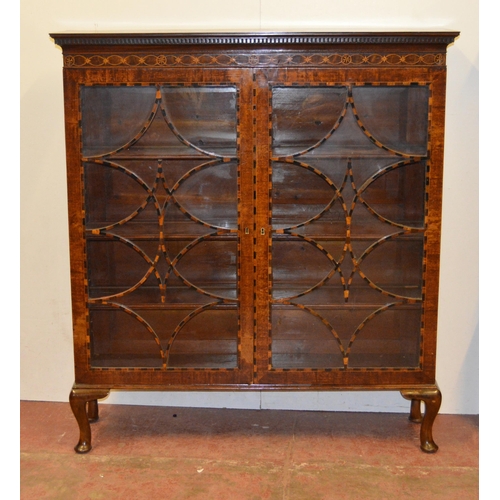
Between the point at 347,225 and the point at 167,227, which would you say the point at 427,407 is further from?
the point at 167,227

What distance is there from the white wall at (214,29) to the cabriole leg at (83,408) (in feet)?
1.57

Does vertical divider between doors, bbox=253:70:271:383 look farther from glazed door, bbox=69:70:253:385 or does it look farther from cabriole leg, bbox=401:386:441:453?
cabriole leg, bbox=401:386:441:453

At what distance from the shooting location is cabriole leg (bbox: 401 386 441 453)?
245 cm

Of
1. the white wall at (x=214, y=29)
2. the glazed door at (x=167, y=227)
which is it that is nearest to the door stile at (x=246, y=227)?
the glazed door at (x=167, y=227)

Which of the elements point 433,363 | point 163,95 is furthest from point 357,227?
point 163,95

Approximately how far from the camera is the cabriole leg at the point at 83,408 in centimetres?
246

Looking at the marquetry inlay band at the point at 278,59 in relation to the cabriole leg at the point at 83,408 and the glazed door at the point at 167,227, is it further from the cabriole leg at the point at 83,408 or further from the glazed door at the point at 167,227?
the cabriole leg at the point at 83,408

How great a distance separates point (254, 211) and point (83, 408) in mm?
1100

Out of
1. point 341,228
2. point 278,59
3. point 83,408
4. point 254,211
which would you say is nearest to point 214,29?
point 278,59

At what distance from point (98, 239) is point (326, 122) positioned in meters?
1.04

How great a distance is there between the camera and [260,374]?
8.04ft

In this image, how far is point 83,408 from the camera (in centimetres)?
249

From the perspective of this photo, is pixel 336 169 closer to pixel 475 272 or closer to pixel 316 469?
pixel 475 272

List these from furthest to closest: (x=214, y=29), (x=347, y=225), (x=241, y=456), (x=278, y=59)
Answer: (x=214, y=29)
(x=241, y=456)
(x=347, y=225)
(x=278, y=59)
